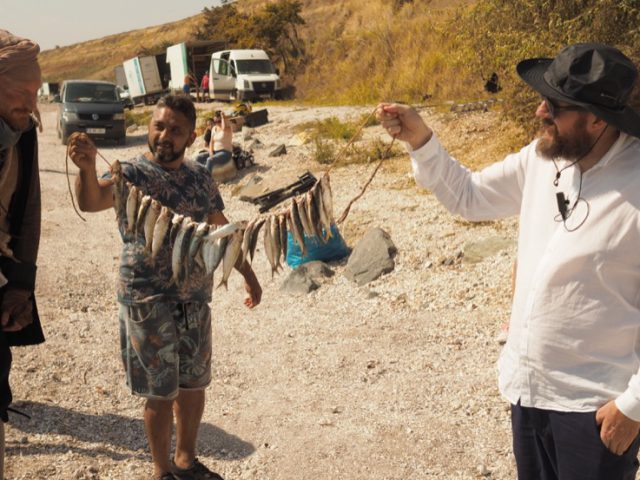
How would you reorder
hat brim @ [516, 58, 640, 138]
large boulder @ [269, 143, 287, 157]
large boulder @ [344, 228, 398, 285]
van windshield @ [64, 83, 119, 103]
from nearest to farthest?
hat brim @ [516, 58, 640, 138] < large boulder @ [344, 228, 398, 285] < large boulder @ [269, 143, 287, 157] < van windshield @ [64, 83, 119, 103]

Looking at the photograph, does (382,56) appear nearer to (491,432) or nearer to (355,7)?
(355,7)

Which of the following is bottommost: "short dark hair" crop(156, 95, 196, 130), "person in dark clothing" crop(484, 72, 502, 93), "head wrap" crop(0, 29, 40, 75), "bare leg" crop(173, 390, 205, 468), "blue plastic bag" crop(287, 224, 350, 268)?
"blue plastic bag" crop(287, 224, 350, 268)

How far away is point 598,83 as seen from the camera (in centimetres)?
246

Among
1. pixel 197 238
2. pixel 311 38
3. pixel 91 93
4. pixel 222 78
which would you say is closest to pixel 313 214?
pixel 197 238

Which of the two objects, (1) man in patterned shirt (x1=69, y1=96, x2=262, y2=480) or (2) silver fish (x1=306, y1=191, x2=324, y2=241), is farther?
(1) man in patterned shirt (x1=69, y1=96, x2=262, y2=480)

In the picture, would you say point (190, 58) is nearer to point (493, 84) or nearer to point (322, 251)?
point (493, 84)

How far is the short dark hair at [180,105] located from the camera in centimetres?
380

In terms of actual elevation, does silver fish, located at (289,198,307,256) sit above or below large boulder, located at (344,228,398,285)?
above

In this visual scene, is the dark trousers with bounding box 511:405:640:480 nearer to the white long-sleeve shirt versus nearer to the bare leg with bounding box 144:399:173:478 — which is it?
the white long-sleeve shirt

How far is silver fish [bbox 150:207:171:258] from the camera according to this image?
347 centimetres

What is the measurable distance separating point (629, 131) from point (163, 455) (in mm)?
2899

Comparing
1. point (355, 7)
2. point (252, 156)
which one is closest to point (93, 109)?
point (252, 156)

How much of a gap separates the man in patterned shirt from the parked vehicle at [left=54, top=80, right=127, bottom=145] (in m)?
18.6

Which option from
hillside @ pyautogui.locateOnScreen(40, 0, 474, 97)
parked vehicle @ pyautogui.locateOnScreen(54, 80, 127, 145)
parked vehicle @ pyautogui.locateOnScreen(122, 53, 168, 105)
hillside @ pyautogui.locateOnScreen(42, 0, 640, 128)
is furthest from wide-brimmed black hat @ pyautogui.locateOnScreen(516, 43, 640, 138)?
parked vehicle @ pyautogui.locateOnScreen(122, 53, 168, 105)
